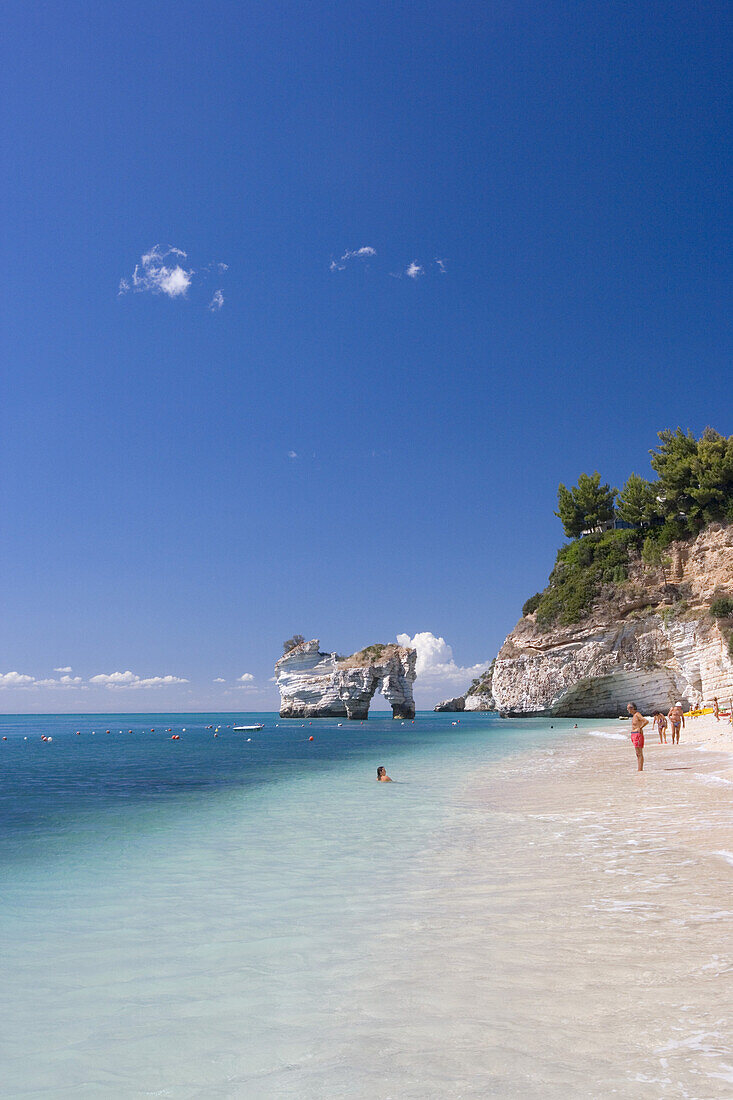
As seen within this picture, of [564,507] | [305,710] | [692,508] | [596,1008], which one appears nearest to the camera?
[596,1008]

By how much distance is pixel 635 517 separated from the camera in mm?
56500

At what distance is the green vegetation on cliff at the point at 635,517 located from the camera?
48.6 m

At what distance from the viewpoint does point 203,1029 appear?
4.08 m

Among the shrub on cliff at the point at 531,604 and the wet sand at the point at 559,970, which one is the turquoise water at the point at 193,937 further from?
the shrub on cliff at the point at 531,604

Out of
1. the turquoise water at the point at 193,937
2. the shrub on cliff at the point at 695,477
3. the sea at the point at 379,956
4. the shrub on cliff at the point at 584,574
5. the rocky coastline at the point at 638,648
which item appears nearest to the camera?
the sea at the point at 379,956

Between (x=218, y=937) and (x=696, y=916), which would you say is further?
(x=218, y=937)

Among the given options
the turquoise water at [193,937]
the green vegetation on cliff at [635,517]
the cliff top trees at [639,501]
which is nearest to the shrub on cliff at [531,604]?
the green vegetation on cliff at [635,517]

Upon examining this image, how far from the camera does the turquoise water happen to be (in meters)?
3.68

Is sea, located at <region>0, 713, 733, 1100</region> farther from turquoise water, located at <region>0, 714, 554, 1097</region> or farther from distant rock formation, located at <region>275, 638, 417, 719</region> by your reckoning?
distant rock formation, located at <region>275, 638, 417, 719</region>

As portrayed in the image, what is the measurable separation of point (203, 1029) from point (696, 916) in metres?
4.14

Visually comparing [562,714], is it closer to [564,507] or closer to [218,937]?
[564,507]

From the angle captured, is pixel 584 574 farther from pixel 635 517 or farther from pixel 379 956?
pixel 379 956

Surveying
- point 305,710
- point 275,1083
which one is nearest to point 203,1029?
point 275,1083

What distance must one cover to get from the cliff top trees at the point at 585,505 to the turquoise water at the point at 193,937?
55.2 metres
